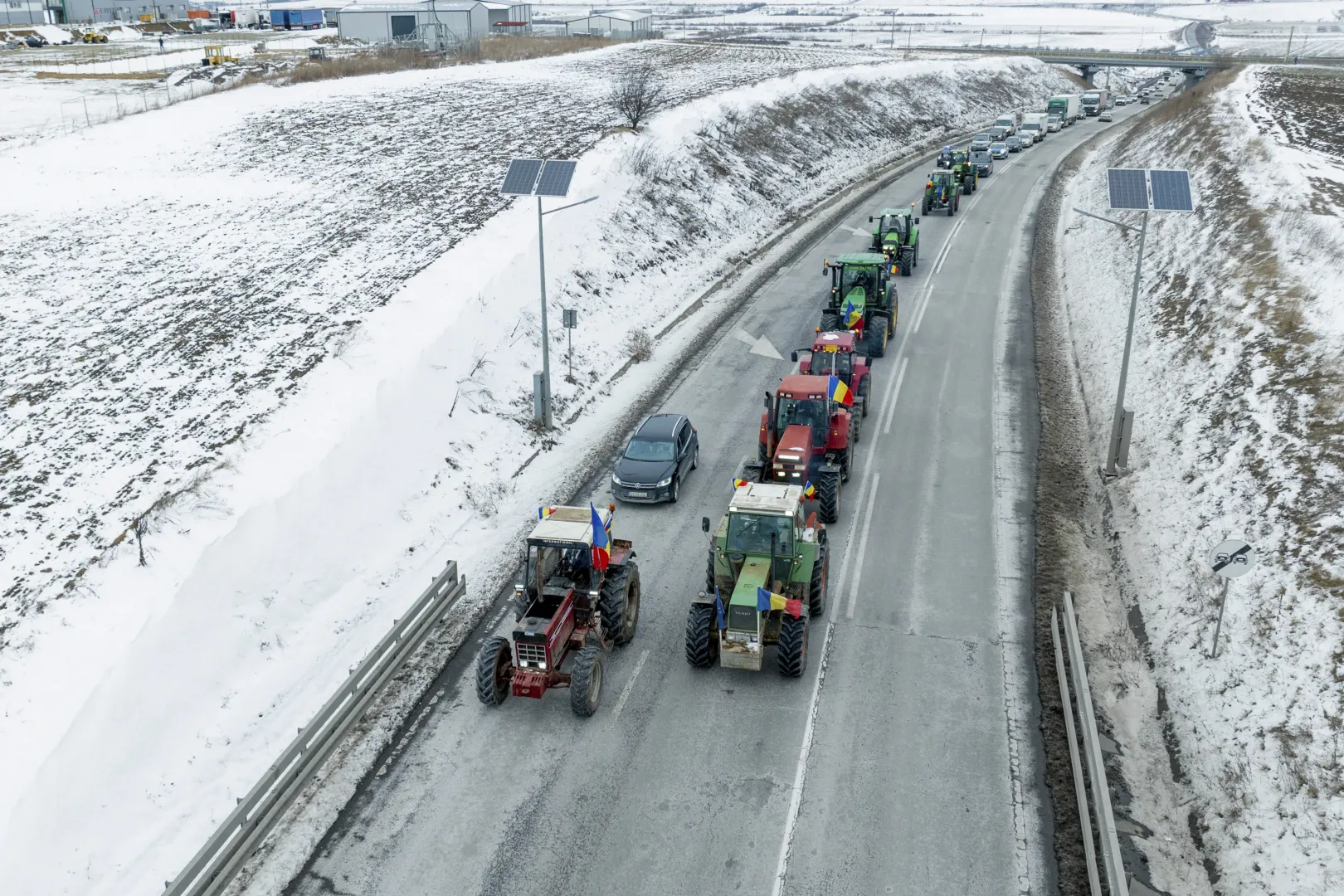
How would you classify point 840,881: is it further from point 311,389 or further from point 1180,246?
point 1180,246

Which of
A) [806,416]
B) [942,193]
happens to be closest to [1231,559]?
[806,416]

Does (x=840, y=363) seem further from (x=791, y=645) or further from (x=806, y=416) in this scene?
(x=791, y=645)

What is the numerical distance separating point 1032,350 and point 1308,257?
283 inches

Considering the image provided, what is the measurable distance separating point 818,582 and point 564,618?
4538 mm

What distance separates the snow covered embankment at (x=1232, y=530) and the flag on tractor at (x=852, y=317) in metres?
6.26

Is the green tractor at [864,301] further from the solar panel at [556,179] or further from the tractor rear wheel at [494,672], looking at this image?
the tractor rear wheel at [494,672]

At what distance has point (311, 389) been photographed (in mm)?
22875

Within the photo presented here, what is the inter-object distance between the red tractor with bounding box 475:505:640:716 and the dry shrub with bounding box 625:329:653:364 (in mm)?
13916

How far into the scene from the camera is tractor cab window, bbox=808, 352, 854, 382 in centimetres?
2394

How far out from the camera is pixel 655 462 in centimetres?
2145

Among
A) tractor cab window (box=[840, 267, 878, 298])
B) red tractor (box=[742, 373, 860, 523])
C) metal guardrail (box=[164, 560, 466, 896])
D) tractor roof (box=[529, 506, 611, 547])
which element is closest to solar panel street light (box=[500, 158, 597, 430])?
red tractor (box=[742, 373, 860, 523])

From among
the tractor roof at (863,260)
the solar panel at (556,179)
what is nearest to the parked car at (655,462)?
the solar panel at (556,179)

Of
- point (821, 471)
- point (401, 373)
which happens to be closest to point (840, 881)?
point (821, 471)

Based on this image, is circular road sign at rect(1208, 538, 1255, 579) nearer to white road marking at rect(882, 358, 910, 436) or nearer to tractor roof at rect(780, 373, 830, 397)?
tractor roof at rect(780, 373, 830, 397)
